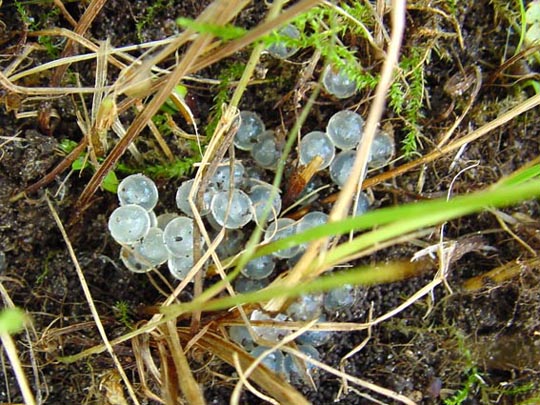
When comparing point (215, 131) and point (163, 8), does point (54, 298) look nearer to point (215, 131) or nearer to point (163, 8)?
point (215, 131)

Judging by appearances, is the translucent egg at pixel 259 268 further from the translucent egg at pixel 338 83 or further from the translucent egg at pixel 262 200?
the translucent egg at pixel 338 83

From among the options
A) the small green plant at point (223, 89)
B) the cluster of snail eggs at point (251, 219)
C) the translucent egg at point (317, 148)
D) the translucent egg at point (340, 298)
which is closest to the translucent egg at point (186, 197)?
the cluster of snail eggs at point (251, 219)

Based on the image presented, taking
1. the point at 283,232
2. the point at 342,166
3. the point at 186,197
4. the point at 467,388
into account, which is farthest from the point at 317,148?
the point at 467,388

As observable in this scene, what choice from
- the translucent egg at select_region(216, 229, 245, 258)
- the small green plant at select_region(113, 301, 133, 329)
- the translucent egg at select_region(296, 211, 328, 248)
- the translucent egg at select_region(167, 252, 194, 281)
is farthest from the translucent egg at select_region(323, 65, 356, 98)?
the small green plant at select_region(113, 301, 133, 329)

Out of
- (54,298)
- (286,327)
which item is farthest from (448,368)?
(54,298)

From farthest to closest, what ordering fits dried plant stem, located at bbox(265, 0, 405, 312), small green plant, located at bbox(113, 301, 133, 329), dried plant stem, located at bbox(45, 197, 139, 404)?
small green plant, located at bbox(113, 301, 133, 329), dried plant stem, located at bbox(45, 197, 139, 404), dried plant stem, located at bbox(265, 0, 405, 312)

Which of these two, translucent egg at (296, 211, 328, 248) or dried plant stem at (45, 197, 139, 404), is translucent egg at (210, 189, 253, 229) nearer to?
translucent egg at (296, 211, 328, 248)

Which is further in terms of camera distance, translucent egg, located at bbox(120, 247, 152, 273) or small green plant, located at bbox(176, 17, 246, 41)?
translucent egg, located at bbox(120, 247, 152, 273)
